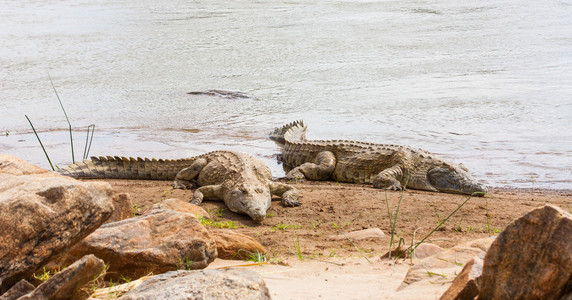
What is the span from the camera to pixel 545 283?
7.95 feet

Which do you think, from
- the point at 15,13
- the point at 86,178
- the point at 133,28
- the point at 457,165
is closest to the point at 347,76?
the point at 457,165

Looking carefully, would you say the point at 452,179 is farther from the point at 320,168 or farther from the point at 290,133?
the point at 290,133

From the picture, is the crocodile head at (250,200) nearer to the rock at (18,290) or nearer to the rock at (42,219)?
the rock at (42,219)

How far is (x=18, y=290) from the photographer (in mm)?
2730

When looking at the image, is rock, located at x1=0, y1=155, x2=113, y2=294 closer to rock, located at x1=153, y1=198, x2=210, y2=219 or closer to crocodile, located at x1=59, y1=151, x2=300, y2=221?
rock, located at x1=153, y1=198, x2=210, y2=219

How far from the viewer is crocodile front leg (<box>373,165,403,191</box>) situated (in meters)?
8.13

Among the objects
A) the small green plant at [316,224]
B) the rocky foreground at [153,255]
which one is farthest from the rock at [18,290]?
the small green plant at [316,224]

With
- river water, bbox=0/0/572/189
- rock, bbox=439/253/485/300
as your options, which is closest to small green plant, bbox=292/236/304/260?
rock, bbox=439/253/485/300

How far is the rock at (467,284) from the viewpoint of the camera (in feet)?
8.68

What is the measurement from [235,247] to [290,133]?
5.79 meters

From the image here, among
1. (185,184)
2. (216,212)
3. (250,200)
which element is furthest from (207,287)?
(185,184)

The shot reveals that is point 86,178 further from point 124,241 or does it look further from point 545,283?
point 545,283

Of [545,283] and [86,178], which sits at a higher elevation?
[545,283]

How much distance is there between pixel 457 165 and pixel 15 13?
2558 cm
